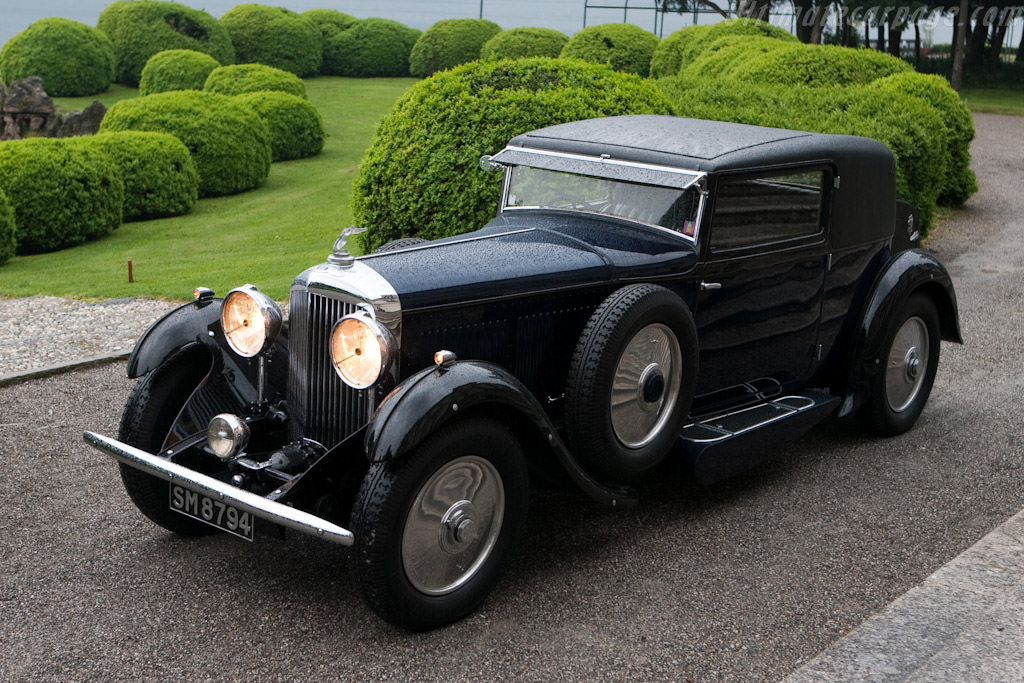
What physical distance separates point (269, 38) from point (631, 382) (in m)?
27.8

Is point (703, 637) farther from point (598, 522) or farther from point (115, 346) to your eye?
point (115, 346)

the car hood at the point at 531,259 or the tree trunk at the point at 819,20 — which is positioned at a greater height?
the tree trunk at the point at 819,20

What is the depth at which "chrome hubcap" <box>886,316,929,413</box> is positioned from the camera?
5516 millimetres

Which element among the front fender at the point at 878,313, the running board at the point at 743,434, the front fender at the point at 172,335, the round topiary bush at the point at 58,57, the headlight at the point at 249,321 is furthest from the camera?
the round topiary bush at the point at 58,57

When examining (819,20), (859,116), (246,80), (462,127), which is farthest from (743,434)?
(819,20)

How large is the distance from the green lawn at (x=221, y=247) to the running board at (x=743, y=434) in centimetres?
502

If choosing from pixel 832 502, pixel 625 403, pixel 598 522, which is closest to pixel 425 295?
pixel 625 403

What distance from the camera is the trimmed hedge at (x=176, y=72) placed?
71.4 feet

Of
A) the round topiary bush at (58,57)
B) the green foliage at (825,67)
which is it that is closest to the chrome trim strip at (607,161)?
the green foliage at (825,67)

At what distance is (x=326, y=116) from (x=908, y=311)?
20.5m

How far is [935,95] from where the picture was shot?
38.7 ft

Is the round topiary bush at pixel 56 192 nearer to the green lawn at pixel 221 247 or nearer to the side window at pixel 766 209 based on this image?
the green lawn at pixel 221 247

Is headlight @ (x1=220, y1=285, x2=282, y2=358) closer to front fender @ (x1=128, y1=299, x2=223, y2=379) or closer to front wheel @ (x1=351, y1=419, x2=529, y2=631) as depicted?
front fender @ (x1=128, y1=299, x2=223, y2=379)

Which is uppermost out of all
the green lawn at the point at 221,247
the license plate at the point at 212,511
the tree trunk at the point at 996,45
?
the tree trunk at the point at 996,45
